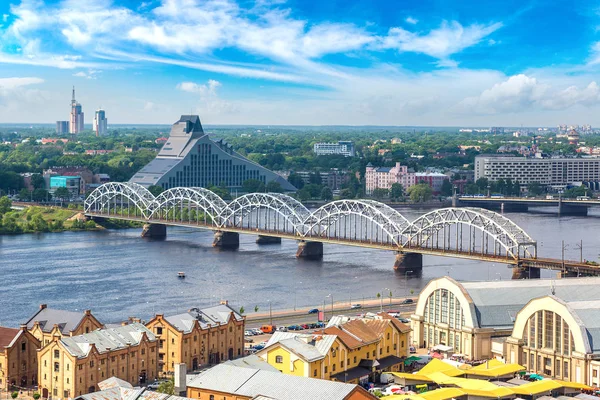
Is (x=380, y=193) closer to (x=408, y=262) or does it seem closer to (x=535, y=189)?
(x=535, y=189)

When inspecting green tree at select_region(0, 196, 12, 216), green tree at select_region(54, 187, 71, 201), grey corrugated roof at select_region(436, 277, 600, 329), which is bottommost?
grey corrugated roof at select_region(436, 277, 600, 329)

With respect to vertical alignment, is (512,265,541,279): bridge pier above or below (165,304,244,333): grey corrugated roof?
below

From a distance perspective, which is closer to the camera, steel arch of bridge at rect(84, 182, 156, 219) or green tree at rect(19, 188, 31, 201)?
steel arch of bridge at rect(84, 182, 156, 219)

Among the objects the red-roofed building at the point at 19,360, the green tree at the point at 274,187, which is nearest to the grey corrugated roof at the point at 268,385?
the red-roofed building at the point at 19,360

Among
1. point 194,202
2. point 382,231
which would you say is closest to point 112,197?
point 194,202

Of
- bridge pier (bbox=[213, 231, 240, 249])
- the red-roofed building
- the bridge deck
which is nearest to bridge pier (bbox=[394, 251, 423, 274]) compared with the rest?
the bridge deck

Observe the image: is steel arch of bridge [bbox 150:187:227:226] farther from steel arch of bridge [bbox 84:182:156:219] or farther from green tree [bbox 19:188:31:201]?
green tree [bbox 19:188:31:201]

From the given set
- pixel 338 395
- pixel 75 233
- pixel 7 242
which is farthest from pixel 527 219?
pixel 338 395
